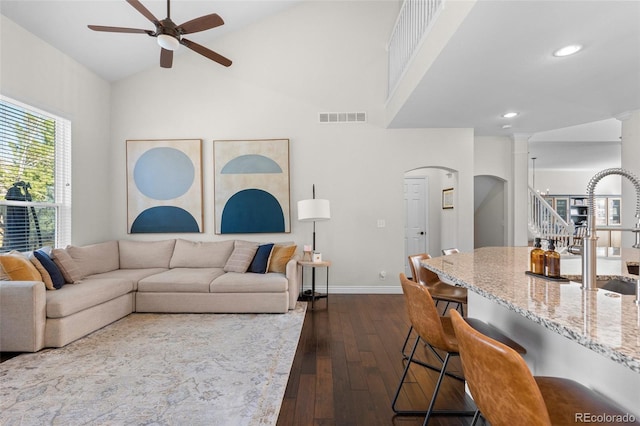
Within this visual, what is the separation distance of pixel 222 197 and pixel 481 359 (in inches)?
171

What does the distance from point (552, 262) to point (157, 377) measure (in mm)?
2659

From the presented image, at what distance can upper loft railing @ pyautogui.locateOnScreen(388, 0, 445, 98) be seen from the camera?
2834 millimetres

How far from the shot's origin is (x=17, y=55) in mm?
3328

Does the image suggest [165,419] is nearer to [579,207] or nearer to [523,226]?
[523,226]

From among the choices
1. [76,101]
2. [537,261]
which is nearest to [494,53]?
[537,261]

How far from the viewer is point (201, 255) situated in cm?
438

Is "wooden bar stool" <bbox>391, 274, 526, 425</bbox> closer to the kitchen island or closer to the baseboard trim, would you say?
the kitchen island

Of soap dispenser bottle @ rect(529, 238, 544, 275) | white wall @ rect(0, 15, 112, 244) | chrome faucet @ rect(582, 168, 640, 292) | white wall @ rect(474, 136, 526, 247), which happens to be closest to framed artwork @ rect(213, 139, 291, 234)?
white wall @ rect(0, 15, 112, 244)

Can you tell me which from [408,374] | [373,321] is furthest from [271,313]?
[408,374]

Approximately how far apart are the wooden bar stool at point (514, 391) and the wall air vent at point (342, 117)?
406cm

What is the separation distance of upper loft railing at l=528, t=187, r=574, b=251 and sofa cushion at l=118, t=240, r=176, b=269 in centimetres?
636

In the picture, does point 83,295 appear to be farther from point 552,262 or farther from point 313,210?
point 552,262

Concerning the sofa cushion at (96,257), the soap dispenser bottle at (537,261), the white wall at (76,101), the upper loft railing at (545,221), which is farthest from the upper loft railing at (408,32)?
the sofa cushion at (96,257)

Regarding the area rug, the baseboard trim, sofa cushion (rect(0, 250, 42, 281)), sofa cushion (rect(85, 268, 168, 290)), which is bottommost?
the area rug
